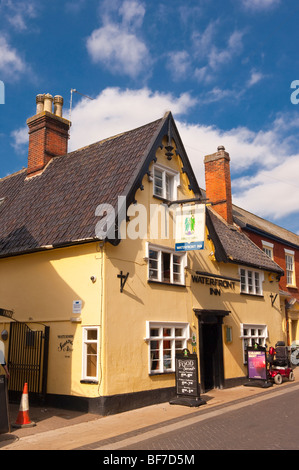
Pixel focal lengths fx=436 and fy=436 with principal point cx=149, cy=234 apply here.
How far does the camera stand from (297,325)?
24438 millimetres

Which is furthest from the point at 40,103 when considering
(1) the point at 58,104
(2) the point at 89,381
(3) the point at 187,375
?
(3) the point at 187,375

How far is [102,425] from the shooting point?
998 cm

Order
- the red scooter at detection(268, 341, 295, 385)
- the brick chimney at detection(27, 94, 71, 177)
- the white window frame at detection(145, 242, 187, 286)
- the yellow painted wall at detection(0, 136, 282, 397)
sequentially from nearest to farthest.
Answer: the yellow painted wall at detection(0, 136, 282, 397)
the white window frame at detection(145, 242, 187, 286)
the red scooter at detection(268, 341, 295, 385)
the brick chimney at detection(27, 94, 71, 177)

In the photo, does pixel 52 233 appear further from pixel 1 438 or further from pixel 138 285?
pixel 1 438

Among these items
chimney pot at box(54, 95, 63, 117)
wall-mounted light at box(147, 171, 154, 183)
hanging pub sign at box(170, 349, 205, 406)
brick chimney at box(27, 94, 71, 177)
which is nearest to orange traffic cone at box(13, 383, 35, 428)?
hanging pub sign at box(170, 349, 205, 406)

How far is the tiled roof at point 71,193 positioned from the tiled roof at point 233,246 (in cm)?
396

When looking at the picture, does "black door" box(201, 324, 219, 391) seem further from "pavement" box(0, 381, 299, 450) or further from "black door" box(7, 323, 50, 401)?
"black door" box(7, 323, 50, 401)

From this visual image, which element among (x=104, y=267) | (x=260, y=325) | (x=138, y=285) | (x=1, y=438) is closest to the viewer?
(x=1, y=438)

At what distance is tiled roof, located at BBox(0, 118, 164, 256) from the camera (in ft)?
42.5

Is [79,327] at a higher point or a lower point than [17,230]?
lower

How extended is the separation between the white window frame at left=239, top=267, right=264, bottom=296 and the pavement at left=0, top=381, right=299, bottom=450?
214 inches

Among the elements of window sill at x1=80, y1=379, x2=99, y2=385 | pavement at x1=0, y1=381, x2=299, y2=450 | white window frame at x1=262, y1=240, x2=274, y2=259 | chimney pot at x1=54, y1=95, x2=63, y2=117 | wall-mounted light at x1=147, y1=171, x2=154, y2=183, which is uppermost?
chimney pot at x1=54, y1=95, x2=63, y2=117
